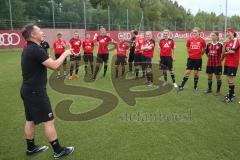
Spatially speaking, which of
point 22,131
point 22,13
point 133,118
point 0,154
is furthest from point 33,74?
point 22,13

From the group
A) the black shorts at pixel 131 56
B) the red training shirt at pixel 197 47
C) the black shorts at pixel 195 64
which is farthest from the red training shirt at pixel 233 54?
the black shorts at pixel 131 56

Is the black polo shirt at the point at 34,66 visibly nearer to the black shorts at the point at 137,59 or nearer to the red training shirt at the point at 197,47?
the red training shirt at the point at 197,47

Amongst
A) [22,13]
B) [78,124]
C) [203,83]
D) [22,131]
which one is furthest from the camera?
[22,13]

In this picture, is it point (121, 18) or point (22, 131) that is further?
point (121, 18)

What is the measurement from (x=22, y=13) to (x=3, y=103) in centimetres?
2154

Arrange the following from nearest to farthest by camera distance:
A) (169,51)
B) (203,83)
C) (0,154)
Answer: (0,154) → (169,51) → (203,83)

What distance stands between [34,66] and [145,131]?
2.67 meters

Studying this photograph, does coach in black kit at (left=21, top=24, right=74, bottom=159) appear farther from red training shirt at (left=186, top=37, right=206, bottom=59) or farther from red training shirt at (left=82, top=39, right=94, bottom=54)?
red training shirt at (left=82, top=39, right=94, bottom=54)

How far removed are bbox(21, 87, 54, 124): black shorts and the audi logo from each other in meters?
21.6

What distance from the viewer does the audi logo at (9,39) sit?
24.1 meters

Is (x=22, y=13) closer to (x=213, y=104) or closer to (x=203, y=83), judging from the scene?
(x=203, y=83)

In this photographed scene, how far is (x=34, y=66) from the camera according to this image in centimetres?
432

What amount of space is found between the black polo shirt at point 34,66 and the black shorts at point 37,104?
92 mm

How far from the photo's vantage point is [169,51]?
10.0m
